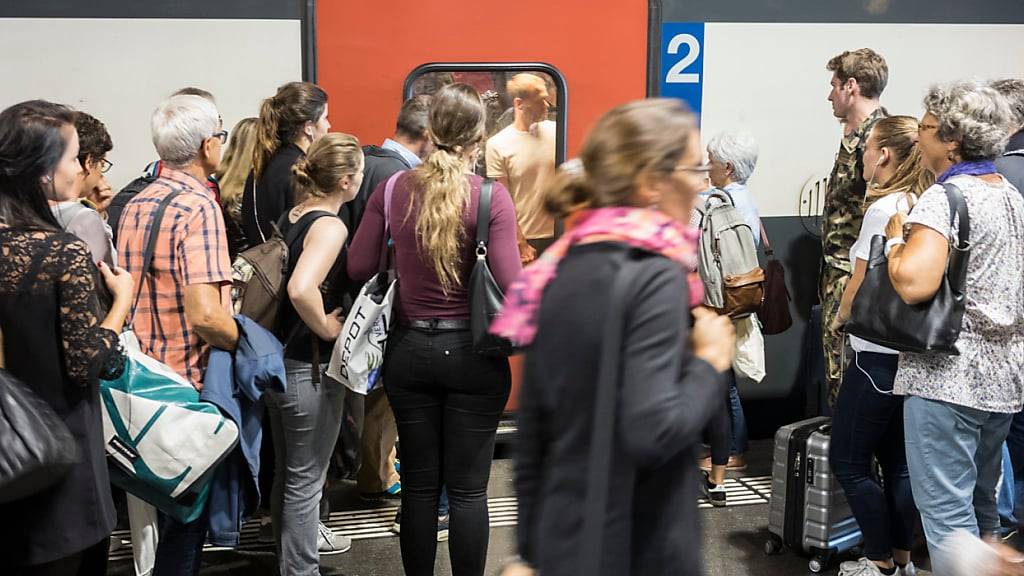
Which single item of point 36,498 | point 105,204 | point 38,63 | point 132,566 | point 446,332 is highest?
point 38,63

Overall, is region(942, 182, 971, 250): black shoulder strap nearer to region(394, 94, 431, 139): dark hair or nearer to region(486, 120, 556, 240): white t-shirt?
region(394, 94, 431, 139): dark hair

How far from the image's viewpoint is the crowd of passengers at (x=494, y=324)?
1.60 m

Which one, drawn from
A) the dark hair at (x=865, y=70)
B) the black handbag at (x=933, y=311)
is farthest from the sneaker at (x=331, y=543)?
the dark hair at (x=865, y=70)

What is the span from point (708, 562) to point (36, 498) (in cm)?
248

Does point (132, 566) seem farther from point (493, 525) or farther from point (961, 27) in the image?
point (961, 27)

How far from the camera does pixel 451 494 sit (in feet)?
9.93

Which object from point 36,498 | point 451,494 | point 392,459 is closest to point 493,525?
point 392,459

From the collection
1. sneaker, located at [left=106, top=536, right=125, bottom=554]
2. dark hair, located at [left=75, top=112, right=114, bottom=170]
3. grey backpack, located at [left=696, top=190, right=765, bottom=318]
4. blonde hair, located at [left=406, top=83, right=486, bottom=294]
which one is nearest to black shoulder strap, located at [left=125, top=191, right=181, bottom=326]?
blonde hair, located at [left=406, top=83, right=486, bottom=294]

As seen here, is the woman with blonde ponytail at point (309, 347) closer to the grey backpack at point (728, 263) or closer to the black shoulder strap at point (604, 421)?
the black shoulder strap at point (604, 421)

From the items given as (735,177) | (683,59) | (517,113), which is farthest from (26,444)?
(683,59)

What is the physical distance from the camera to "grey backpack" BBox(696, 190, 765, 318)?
4.34m

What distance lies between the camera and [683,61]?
5.00m

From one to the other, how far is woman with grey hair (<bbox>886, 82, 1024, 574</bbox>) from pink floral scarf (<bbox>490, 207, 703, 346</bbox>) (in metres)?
1.39

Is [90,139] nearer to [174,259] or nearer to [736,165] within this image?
[174,259]
